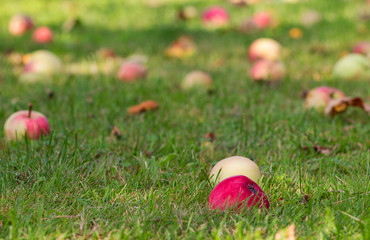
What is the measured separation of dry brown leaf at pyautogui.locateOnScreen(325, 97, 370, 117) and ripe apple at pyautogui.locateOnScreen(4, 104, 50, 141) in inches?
79.3

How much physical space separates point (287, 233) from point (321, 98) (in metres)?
1.84

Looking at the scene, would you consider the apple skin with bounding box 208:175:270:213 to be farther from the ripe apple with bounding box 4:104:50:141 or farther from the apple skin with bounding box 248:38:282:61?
the apple skin with bounding box 248:38:282:61

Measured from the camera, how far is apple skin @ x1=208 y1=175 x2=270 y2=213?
6.10ft

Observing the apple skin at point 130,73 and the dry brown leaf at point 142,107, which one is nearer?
the dry brown leaf at point 142,107

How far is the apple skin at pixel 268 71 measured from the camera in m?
4.15

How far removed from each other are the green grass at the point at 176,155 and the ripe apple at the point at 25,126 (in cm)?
8

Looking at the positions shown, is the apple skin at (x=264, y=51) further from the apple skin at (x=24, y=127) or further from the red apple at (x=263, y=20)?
the apple skin at (x=24, y=127)

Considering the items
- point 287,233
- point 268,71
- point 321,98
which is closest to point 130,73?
point 268,71

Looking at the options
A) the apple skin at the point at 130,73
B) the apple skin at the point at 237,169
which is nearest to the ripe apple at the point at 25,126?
the apple skin at the point at 237,169

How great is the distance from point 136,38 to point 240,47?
147cm

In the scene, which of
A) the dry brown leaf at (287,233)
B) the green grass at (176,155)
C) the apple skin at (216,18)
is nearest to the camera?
the dry brown leaf at (287,233)

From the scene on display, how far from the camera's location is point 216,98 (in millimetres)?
3697

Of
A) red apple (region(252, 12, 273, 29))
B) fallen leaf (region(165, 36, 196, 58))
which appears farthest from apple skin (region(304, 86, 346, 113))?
red apple (region(252, 12, 273, 29))

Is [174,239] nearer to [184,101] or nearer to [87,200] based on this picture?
[87,200]
